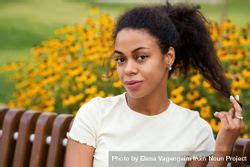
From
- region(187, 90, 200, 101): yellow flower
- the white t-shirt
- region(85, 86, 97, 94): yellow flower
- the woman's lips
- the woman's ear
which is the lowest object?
region(187, 90, 200, 101): yellow flower

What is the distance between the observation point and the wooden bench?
10.8 ft

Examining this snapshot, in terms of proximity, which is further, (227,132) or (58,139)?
(58,139)

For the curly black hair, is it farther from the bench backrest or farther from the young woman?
the bench backrest

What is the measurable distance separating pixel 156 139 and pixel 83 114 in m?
0.33

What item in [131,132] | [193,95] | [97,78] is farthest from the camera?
[97,78]

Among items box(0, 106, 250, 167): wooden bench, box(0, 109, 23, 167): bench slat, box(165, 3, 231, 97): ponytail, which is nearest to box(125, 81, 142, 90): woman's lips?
box(165, 3, 231, 97): ponytail

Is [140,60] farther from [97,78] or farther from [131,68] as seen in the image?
[97,78]

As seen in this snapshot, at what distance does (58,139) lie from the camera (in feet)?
10.8

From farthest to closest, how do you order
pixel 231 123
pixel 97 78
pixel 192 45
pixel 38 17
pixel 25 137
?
pixel 38 17
pixel 97 78
pixel 25 137
pixel 192 45
pixel 231 123

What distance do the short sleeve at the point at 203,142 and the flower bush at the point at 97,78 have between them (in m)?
1.82

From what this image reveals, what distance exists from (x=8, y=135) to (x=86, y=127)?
0.76 m

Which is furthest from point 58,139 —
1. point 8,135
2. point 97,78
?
point 97,78

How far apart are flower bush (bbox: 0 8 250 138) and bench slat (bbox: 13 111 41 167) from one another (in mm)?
1492

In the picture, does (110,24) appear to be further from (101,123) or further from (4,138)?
(101,123)
